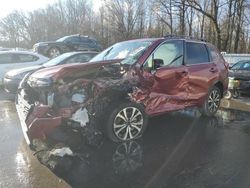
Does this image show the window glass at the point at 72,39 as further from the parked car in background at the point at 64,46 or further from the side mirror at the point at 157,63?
the side mirror at the point at 157,63

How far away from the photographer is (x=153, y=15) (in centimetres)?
5394

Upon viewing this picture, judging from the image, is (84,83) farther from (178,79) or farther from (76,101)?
(178,79)

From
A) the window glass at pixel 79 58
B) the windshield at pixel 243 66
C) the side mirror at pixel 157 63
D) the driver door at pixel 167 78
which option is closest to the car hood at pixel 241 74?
the windshield at pixel 243 66

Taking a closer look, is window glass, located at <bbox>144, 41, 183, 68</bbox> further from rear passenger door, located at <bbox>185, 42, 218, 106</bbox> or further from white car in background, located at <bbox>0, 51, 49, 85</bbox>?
white car in background, located at <bbox>0, 51, 49, 85</bbox>

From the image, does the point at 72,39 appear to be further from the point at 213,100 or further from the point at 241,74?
the point at 213,100

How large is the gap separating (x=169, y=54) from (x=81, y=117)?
250 cm

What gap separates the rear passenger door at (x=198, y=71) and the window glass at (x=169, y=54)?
24 centimetres

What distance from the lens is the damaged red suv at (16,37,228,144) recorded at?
5.36 metres

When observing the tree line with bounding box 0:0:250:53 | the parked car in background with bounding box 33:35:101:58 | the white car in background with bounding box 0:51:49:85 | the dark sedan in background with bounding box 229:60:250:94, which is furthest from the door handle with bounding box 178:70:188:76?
the tree line with bounding box 0:0:250:53

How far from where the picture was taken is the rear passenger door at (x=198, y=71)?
7.32 m

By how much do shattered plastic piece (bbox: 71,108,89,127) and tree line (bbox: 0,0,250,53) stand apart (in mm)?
39498

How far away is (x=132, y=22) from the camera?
183ft

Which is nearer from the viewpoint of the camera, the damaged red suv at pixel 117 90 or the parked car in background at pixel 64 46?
the damaged red suv at pixel 117 90

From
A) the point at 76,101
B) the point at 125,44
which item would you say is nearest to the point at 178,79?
the point at 125,44
